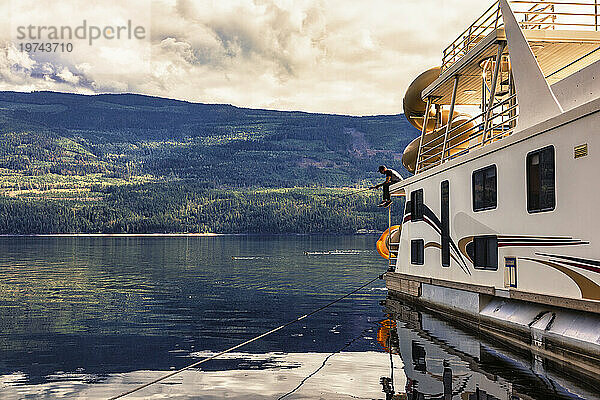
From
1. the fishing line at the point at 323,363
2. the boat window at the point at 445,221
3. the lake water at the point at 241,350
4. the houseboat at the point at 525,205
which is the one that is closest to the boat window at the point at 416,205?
the houseboat at the point at 525,205

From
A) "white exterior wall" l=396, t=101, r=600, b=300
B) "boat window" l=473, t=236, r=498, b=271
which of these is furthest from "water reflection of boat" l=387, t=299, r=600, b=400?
"boat window" l=473, t=236, r=498, b=271

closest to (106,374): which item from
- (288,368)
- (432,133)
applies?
(288,368)

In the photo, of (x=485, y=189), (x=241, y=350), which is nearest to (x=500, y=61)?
(x=485, y=189)

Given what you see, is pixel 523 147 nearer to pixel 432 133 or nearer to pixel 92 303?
pixel 432 133

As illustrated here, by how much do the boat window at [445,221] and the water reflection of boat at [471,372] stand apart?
2.39 metres

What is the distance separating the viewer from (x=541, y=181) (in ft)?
51.3

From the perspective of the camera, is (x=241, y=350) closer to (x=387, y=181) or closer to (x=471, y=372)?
(x=471, y=372)

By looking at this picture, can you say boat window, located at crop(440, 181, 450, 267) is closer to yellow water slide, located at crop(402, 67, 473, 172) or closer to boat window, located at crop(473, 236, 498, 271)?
boat window, located at crop(473, 236, 498, 271)

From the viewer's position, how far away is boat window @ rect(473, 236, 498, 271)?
60.2ft

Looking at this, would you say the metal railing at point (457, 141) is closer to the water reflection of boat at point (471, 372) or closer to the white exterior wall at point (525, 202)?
the white exterior wall at point (525, 202)

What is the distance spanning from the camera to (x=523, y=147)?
16.4 meters

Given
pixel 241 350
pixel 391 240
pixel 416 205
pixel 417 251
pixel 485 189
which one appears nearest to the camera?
pixel 485 189

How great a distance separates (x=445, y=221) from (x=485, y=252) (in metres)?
3.45

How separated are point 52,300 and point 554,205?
26180 mm
